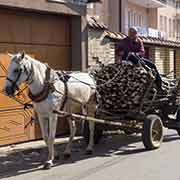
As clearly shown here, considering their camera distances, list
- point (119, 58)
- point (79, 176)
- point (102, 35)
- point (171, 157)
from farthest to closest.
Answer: point (102, 35) → point (119, 58) → point (171, 157) → point (79, 176)

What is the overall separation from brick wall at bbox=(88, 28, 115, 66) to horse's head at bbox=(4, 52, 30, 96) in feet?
15.9

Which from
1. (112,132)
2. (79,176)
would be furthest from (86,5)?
(79,176)

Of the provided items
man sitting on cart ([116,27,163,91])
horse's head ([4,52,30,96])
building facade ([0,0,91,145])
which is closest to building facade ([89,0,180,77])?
building facade ([0,0,91,145])

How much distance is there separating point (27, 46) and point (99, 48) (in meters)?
2.40

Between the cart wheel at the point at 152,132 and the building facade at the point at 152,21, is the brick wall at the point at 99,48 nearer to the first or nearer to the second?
the building facade at the point at 152,21

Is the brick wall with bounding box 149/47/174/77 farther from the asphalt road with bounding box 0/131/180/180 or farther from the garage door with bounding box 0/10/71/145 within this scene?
the asphalt road with bounding box 0/131/180/180

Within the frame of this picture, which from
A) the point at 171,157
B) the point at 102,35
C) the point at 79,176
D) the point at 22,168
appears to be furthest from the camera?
the point at 102,35

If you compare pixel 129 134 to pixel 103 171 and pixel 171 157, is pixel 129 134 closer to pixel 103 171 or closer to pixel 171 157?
pixel 171 157

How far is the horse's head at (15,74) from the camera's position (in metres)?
9.22

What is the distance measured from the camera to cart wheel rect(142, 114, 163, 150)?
11234mm

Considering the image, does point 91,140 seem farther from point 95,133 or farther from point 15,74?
point 15,74

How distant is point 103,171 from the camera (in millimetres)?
9469

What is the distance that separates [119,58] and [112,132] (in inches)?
96.1

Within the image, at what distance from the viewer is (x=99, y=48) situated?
47.8ft
